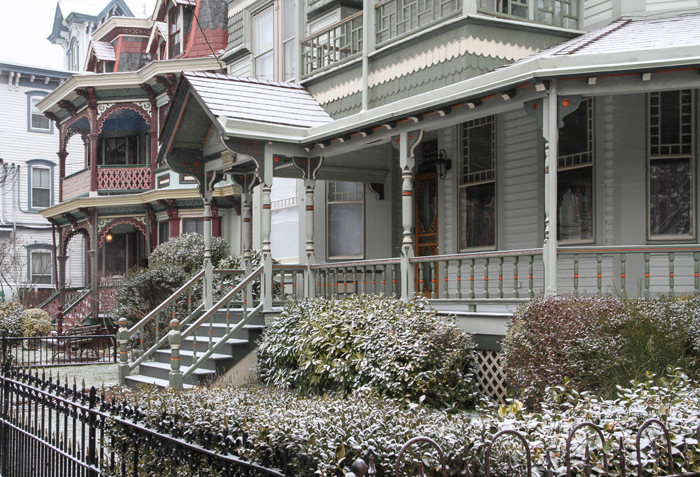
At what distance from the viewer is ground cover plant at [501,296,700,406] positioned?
22.9ft

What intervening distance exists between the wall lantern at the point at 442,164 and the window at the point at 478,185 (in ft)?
1.09

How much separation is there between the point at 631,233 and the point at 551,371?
4.30 meters

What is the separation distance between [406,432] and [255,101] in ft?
34.7

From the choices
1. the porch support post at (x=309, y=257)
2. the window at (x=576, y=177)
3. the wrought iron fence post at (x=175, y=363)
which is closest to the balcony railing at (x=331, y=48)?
the porch support post at (x=309, y=257)

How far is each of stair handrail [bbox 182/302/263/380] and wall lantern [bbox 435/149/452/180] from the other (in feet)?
14.4

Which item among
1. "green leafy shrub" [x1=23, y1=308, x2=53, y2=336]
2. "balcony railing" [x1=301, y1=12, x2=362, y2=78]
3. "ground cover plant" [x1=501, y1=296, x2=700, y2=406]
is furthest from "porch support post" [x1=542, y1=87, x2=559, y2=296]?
"green leafy shrub" [x1=23, y1=308, x2=53, y2=336]

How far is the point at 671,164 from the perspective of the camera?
35.4 ft

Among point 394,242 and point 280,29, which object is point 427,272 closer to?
point 394,242

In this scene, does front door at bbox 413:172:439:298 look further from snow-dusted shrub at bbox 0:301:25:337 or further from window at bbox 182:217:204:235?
window at bbox 182:217:204:235

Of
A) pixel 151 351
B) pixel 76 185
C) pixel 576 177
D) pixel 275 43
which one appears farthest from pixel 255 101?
pixel 76 185

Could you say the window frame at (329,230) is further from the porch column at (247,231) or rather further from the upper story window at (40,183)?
the upper story window at (40,183)

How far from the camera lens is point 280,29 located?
1870 cm

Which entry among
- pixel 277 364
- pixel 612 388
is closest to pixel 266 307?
pixel 277 364

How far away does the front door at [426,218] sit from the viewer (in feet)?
48.6
